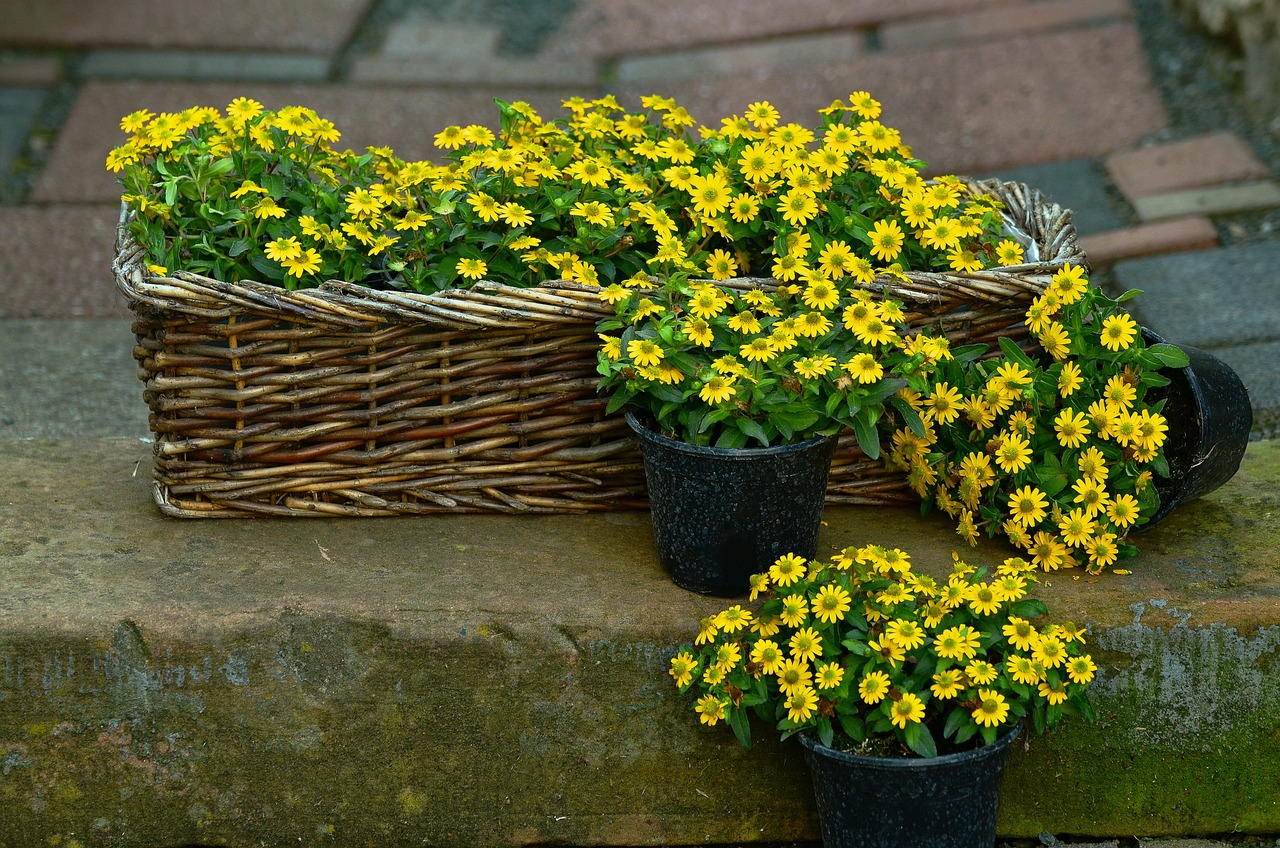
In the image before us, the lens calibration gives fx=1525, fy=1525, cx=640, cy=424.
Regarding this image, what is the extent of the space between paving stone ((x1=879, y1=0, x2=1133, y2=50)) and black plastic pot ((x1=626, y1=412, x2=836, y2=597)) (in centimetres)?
323

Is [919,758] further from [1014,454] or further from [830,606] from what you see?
[1014,454]

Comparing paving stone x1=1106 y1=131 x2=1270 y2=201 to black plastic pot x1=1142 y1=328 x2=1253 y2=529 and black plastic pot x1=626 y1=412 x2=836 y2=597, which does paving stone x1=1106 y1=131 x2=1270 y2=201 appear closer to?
black plastic pot x1=1142 y1=328 x2=1253 y2=529

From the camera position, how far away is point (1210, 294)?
3.31 metres

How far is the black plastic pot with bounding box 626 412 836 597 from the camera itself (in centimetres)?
185

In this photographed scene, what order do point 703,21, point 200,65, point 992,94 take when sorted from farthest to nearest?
point 703,21 → point 200,65 → point 992,94

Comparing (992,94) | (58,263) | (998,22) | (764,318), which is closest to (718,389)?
(764,318)

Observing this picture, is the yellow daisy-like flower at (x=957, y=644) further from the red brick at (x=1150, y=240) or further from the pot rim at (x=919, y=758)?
the red brick at (x=1150, y=240)

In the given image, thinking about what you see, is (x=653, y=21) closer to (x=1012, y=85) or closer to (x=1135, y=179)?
(x=1012, y=85)

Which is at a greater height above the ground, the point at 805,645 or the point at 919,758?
→ the point at 805,645

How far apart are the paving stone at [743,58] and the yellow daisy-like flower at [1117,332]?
9.79 feet

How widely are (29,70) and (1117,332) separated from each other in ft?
13.2

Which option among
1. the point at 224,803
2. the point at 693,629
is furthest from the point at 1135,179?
the point at 224,803

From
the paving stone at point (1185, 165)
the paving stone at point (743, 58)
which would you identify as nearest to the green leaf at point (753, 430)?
the paving stone at point (1185, 165)

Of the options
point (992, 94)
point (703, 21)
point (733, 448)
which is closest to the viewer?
point (733, 448)
